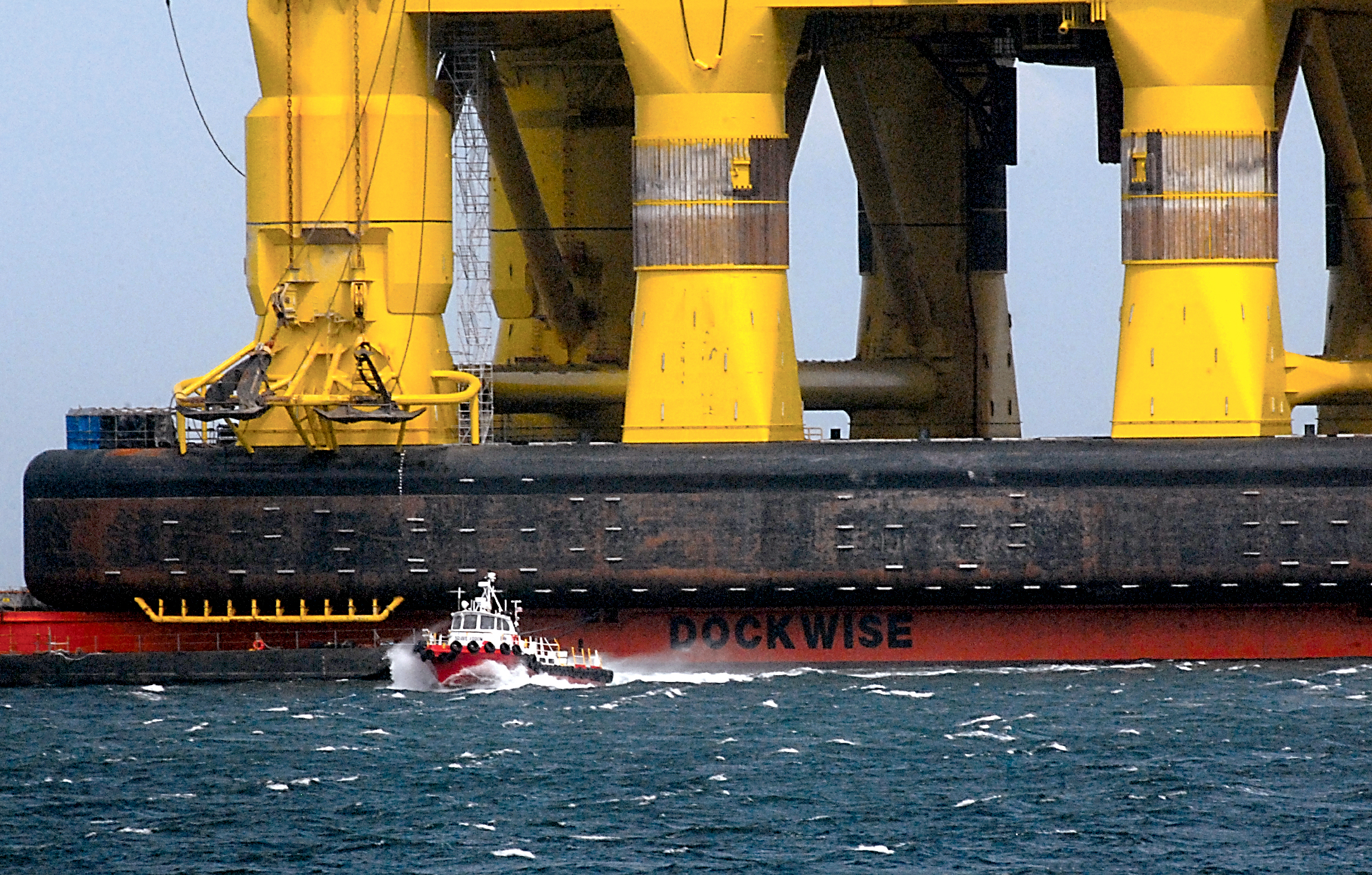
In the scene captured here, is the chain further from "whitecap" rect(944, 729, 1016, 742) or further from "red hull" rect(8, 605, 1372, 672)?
"whitecap" rect(944, 729, 1016, 742)

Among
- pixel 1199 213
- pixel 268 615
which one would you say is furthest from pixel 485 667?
pixel 1199 213

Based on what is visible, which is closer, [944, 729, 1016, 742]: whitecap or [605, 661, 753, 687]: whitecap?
[944, 729, 1016, 742]: whitecap

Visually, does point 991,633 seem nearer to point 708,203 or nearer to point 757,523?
point 757,523

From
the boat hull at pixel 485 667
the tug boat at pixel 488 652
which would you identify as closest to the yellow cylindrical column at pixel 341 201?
the tug boat at pixel 488 652

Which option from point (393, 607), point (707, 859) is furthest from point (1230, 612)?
point (707, 859)

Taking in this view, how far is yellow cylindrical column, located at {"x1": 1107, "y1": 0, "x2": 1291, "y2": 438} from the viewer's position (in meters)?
66.9

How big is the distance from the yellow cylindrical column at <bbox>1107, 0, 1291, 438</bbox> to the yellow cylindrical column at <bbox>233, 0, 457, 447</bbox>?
15.8 meters

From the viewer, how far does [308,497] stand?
66.6 meters

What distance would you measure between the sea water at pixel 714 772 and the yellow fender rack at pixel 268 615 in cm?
157

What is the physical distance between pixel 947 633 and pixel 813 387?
12.9 metres

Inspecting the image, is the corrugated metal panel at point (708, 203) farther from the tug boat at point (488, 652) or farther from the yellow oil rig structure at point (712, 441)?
the tug boat at point (488, 652)

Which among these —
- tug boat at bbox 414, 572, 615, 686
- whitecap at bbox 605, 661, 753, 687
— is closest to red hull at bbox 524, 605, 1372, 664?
whitecap at bbox 605, 661, 753, 687

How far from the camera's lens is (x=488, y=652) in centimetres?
6488

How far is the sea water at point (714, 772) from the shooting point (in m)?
47.9
